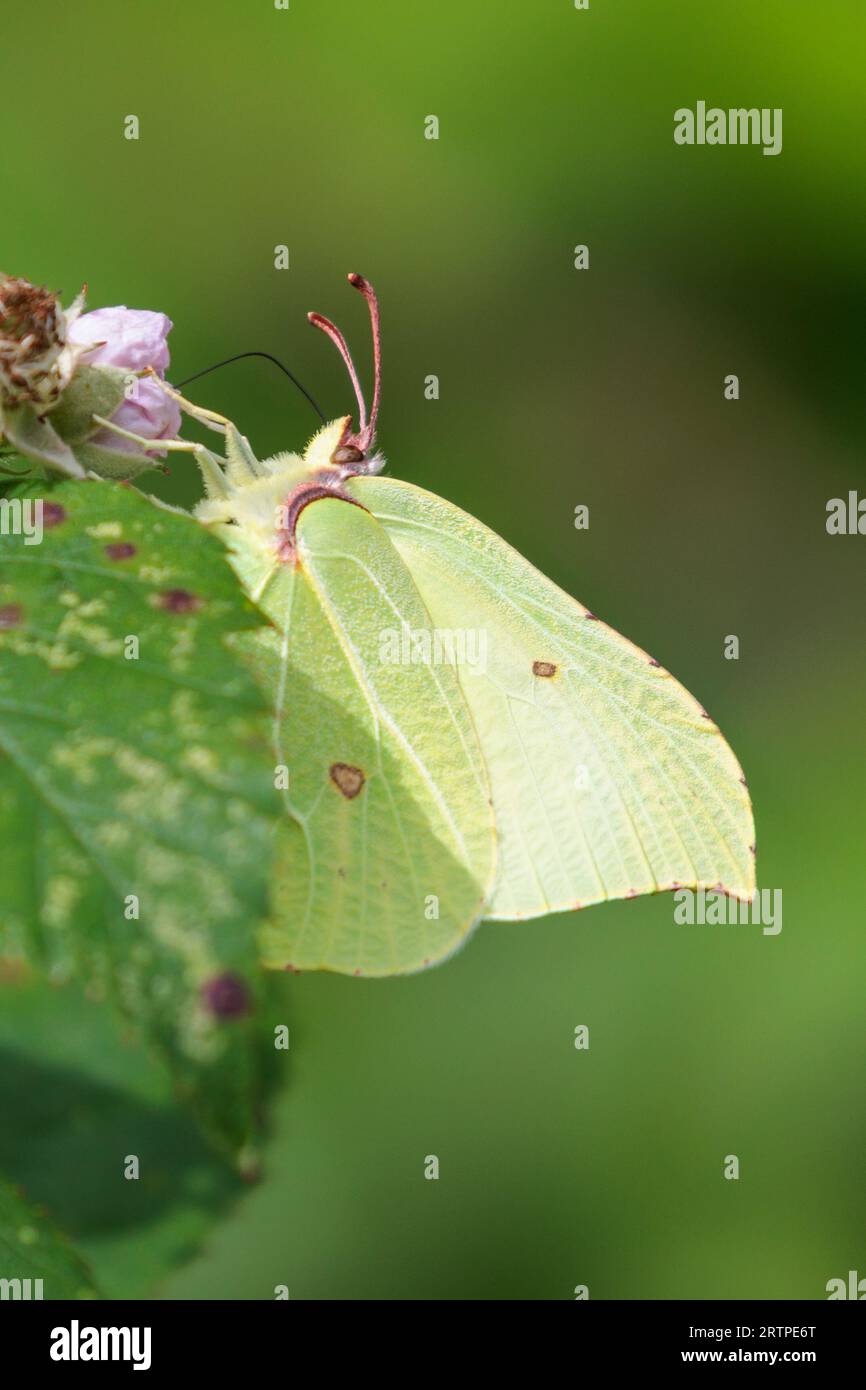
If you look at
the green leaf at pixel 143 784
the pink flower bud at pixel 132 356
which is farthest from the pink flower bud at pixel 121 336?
the green leaf at pixel 143 784

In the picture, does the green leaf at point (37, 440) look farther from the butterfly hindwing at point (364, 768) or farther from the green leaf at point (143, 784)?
the butterfly hindwing at point (364, 768)

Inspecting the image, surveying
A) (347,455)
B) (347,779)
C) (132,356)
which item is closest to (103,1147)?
(347,779)

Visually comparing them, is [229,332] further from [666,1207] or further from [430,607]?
[666,1207]

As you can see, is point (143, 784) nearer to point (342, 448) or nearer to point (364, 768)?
point (364, 768)

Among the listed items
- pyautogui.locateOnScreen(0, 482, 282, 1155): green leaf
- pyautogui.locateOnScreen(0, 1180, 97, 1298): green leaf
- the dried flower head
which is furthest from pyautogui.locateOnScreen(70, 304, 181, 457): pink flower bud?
pyautogui.locateOnScreen(0, 1180, 97, 1298): green leaf

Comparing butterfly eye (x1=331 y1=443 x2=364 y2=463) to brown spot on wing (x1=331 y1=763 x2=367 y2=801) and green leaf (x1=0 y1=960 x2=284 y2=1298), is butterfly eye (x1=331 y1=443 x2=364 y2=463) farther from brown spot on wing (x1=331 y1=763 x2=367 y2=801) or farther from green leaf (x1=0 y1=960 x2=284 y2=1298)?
green leaf (x1=0 y1=960 x2=284 y2=1298)
